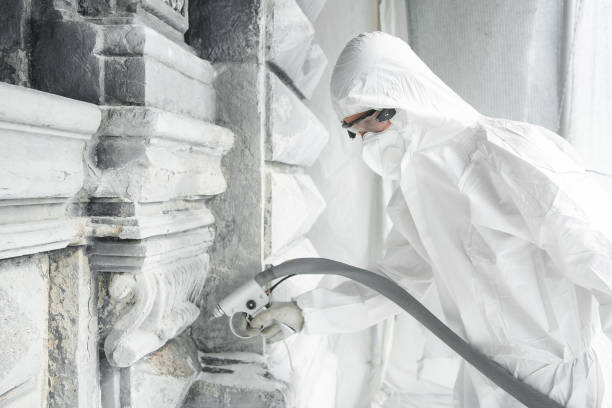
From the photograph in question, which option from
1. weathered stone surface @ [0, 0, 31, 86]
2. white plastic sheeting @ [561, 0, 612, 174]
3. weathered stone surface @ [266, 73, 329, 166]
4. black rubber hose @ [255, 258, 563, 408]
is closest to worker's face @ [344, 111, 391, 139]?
weathered stone surface @ [266, 73, 329, 166]

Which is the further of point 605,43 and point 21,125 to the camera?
point 605,43

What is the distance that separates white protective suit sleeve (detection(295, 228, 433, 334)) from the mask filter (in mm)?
218

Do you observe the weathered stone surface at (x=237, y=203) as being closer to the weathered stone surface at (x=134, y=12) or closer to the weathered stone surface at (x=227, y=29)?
the weathered stone surface at (x=227, y=29)

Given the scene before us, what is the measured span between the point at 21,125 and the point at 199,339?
69 cm

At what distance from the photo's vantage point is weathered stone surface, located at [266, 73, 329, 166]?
109cm

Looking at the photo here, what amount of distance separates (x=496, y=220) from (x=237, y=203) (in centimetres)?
56

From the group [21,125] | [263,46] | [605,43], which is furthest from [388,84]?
[605,43]

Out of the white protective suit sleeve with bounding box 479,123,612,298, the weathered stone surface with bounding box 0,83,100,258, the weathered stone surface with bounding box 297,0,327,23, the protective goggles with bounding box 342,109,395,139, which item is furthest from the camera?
the weathered stone surface with bounding box 297,0,327,23

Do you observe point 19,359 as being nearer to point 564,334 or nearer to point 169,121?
point 169,121

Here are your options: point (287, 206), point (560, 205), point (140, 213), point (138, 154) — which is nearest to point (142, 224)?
point (140, 213)

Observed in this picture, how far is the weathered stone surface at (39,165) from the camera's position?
58cm

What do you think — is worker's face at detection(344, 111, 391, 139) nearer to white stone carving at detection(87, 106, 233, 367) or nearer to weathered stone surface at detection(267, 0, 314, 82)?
weathered stone surface at detection(267, 0, 314, 82)

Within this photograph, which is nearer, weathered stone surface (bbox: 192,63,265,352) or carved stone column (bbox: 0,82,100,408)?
carved stone column (bbox: 0,82,100,408)

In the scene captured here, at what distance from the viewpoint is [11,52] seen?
80 cm
